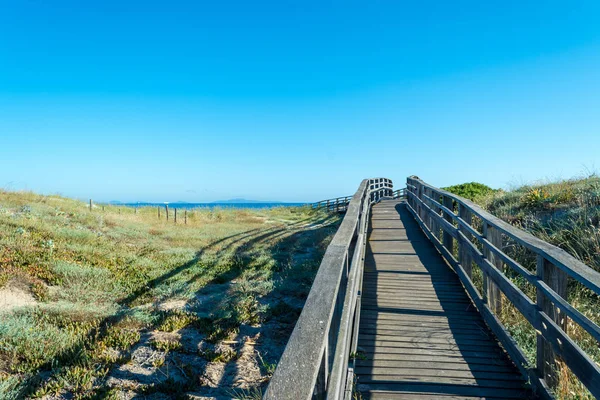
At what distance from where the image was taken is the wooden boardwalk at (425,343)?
3.58 m

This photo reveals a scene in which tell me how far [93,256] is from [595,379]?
9.80 metres

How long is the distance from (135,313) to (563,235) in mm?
7992

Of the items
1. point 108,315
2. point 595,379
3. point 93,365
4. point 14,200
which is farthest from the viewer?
point 14,200

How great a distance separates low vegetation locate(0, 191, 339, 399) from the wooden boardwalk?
1451 mm

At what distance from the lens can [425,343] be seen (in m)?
4.43

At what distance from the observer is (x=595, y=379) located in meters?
2.58

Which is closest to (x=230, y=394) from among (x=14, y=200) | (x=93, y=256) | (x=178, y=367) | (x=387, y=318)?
(x=178, y=367)

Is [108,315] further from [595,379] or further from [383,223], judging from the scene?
[383,223]

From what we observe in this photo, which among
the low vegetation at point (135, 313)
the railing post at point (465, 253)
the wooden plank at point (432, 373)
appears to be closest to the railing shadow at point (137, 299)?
the low vegetation at point (135, 313)

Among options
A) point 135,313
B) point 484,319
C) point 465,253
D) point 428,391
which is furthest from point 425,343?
point 135,313

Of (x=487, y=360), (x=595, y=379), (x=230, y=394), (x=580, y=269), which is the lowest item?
(x=230, y=394)

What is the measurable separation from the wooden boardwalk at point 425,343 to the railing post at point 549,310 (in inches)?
10.7

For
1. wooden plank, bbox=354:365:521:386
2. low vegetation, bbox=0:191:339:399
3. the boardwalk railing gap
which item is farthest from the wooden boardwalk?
low vegetation, bbox=0:191:339:399

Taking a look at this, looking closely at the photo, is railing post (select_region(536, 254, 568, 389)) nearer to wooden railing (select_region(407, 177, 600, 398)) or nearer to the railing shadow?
wooden railing (select_region(407, 177, 600, 398))
